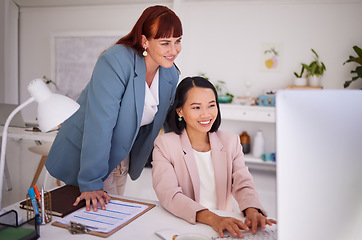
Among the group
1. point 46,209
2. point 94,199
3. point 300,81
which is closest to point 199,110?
point 94,199

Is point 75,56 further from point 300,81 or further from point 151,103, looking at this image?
point 151,103

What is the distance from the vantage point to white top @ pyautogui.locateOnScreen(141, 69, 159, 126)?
158 centimetres

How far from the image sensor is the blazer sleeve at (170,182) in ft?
3.64

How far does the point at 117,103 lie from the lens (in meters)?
1.38

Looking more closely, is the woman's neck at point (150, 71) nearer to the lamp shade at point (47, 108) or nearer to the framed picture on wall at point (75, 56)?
the lamp shade at point (47, 108)

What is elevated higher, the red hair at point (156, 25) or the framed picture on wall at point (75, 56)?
the framed picture on wall at point (75, 56)

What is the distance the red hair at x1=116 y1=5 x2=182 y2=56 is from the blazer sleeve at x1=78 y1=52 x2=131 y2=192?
0.19 metres

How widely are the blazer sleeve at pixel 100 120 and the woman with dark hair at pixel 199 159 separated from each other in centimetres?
22

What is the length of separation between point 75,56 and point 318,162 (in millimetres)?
5264

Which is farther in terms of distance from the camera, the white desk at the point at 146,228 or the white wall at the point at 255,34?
the white wall at the point at 255,34

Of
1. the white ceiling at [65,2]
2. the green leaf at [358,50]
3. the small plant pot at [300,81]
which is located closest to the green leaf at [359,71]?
the green leaf at [358,50]

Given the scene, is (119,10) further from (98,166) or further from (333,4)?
(98,166)

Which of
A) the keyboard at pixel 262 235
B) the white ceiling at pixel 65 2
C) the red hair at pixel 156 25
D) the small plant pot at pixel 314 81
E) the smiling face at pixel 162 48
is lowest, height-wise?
the keyboard at pixel 262 235

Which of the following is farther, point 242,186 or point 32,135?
point 32,135
